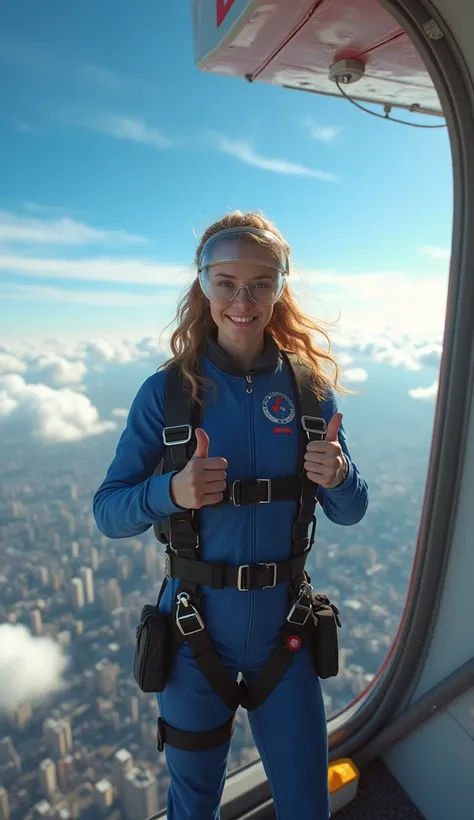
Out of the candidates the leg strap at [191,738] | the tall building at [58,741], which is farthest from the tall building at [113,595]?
the leg strap at [191,738]

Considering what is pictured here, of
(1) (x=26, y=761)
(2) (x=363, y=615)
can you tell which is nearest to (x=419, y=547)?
(1) (x=26, y=761)

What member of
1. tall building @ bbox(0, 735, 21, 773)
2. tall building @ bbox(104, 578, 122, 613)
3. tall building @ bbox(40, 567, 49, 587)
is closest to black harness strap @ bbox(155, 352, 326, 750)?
tall building @ bbox(0, 735, 21, 773)

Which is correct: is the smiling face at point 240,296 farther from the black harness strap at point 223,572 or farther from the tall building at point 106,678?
the tall building at point 106,678

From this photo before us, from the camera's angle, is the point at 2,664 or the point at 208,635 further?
the point at 2,664

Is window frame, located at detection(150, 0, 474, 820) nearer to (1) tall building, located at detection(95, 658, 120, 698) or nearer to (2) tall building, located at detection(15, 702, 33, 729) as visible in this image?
(1) tall building, located at detection(95, 658, 120, 698)

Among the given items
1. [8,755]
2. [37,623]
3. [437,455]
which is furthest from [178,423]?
[37,623]

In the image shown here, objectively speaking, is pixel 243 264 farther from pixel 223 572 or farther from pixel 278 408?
pixel 223 572

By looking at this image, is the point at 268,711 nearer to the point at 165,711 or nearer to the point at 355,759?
the point at 165,711
